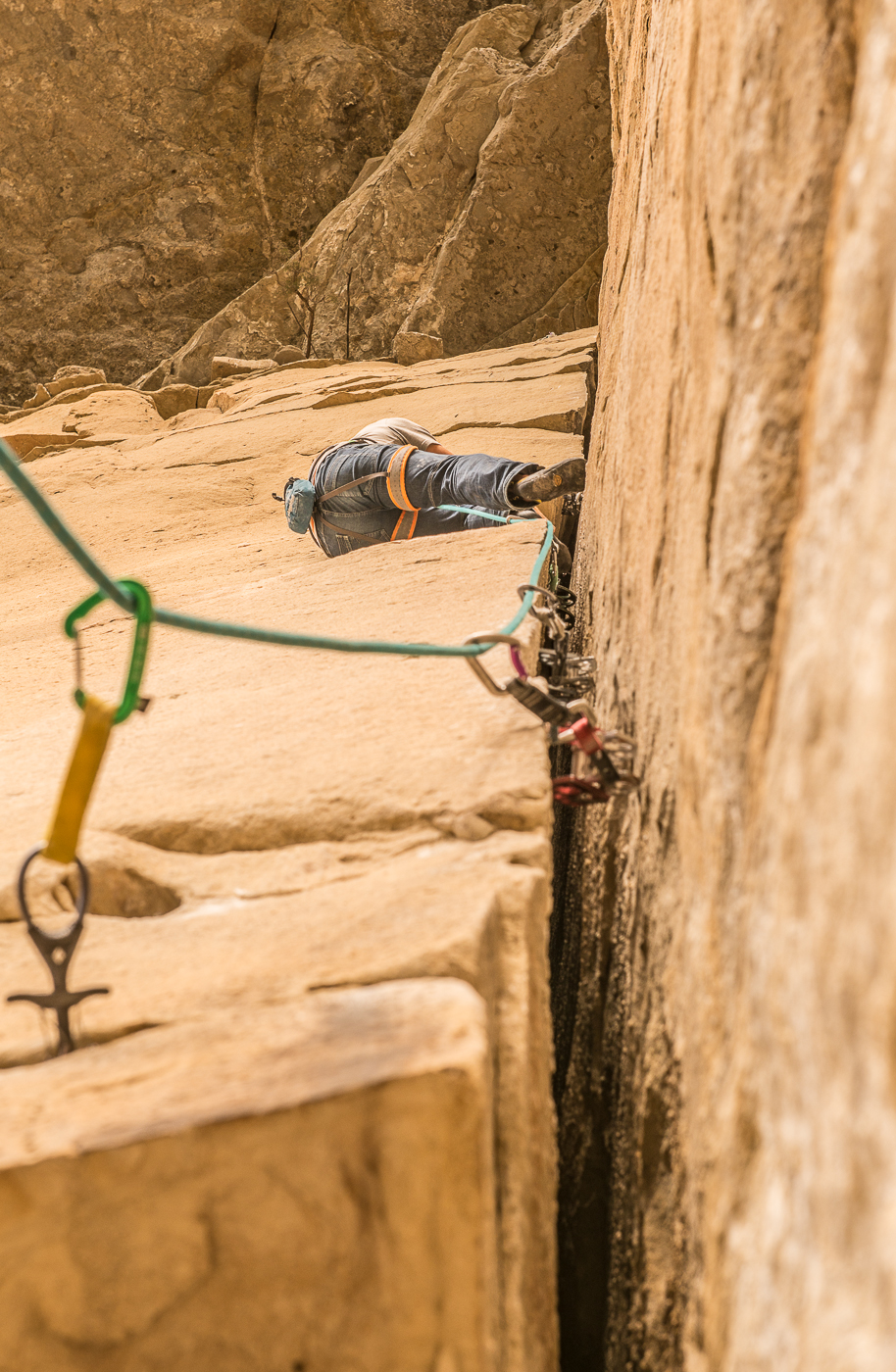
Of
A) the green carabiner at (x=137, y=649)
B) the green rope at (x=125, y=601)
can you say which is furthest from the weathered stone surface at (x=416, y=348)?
the green carabiner at (x=137, y=649)

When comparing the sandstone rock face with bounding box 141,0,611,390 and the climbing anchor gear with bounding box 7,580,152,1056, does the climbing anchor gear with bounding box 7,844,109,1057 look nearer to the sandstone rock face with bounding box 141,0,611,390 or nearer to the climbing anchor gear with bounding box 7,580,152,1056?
the climbing anchor gear with bounding box 7,580,152,1056

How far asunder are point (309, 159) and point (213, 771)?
1004 centimetres

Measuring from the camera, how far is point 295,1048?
0.77m

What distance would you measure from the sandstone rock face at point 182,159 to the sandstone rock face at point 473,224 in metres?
1.01

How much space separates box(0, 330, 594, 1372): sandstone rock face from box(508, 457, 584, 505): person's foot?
3.37 feet

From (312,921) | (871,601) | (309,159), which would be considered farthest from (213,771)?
(309,159)

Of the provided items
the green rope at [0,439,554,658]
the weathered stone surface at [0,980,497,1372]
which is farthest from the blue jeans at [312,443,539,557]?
the weathered stone surface at [0,980,497,1372]

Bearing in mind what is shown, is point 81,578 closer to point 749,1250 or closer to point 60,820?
point 60,820

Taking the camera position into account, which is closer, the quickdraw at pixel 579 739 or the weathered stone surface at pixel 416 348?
the quickdraw at pixel 579 739

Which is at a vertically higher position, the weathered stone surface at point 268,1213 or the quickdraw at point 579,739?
the quickdraw at point 579,739

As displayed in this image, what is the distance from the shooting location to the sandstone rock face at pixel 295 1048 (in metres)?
0.72

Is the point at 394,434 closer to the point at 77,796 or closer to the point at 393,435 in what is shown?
the point at 393,435

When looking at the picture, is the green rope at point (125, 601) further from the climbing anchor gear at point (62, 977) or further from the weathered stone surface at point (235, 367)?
the weathered stone surface at point (235, 367)

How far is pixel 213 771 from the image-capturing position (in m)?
1.40
